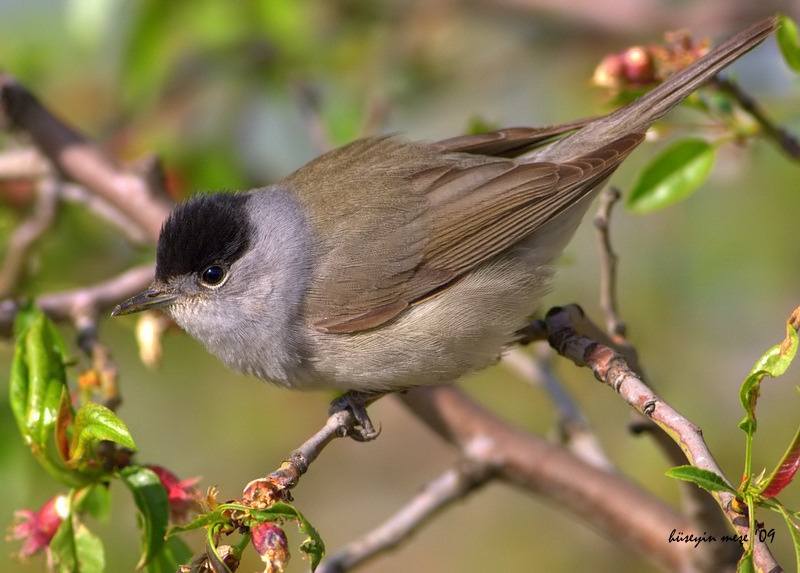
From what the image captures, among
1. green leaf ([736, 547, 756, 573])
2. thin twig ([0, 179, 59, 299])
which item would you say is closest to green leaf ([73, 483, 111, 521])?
thin twig ([0, 179, 59, 299])

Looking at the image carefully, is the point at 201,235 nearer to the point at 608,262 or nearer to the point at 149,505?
the point at 149,505

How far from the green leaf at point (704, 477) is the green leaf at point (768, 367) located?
15cm

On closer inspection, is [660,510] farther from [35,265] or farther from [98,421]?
[35,265]

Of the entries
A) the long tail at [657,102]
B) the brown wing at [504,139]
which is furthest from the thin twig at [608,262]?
the brown wing at [504,139]

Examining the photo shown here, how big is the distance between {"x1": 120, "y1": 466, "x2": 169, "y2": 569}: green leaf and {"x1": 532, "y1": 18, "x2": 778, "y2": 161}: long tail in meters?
1.84

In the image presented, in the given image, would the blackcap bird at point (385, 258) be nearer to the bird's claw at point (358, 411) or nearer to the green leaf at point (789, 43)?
the bird's claw at point (358, 411)

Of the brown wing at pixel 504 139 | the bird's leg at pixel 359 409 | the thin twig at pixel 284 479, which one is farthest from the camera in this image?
the brown wing at pixel 504 139

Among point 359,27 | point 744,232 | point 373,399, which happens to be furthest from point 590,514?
point 359,27

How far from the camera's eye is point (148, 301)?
304 centimetres

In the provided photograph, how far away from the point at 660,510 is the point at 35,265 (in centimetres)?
268

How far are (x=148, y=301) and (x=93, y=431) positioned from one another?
96 centimetres

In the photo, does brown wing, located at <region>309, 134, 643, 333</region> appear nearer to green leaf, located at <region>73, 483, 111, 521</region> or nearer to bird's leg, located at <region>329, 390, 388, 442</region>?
bird's leg, located at <region>329, 390, 388, 442</region>

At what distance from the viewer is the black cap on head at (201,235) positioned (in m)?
2.99

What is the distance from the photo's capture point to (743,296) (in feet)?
14.8
